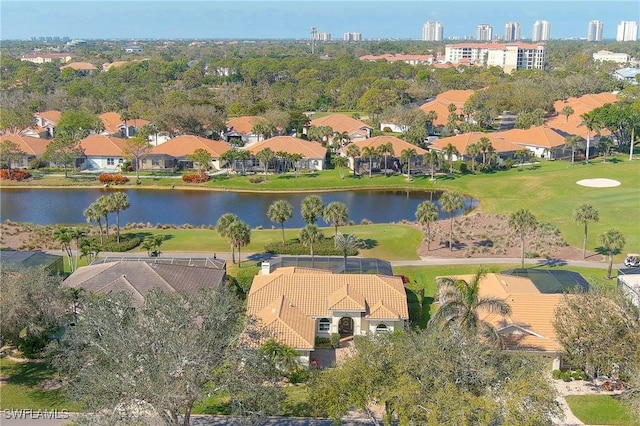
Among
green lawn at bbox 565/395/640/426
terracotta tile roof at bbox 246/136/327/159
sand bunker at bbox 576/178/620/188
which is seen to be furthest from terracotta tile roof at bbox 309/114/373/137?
green lawn at bbox 565/395/640/426

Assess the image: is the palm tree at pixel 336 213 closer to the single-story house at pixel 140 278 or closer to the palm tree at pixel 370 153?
the single-story house at pixel 140 278

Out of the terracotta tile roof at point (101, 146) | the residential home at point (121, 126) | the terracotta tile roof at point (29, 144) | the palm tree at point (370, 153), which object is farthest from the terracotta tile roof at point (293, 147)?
the residential home at point (121, 126)

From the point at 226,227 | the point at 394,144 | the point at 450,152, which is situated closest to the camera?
the point at 226,227

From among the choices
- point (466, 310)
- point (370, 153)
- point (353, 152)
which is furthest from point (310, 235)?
point (353, 152)

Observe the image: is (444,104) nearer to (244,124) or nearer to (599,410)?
(244,124)

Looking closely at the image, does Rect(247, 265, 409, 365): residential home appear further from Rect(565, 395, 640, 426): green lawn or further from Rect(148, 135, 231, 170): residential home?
Rect(148, 135, 231, 170): residential home

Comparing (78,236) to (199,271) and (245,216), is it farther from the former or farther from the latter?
(245,216)

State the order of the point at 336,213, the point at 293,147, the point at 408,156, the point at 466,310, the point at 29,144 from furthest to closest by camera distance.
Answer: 1. the point at 29,144
2. the point at 293,147
3. the point at 408,156
4. the point at 336,213
5. the point at 466,310
